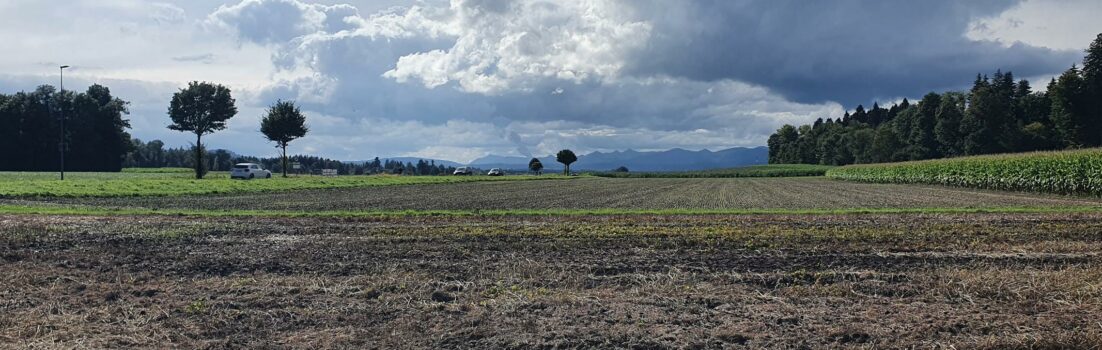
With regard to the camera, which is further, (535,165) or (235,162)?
(235,162)

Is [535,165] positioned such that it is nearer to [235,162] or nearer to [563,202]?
[235,162]

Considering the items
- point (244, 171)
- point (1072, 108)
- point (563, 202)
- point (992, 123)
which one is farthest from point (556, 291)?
point (992, 123)

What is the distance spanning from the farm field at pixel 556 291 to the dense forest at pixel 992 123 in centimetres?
9469

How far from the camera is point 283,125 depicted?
66.3 metres

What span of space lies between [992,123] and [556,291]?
4512 inches

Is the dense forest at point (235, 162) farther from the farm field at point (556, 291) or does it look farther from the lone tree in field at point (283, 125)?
the farm field at point (556, 291)

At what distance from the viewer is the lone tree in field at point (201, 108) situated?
6259 centimetres

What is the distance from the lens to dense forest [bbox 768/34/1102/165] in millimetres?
88375

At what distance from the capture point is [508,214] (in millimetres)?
22203

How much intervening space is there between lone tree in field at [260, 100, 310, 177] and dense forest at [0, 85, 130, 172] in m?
39.4

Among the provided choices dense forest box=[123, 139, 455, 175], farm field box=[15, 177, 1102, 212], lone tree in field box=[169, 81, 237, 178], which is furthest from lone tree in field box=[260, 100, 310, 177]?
dense forest box=[123, 139, 455, 175]

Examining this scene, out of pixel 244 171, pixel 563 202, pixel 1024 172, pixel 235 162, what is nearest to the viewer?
pixel 563 202

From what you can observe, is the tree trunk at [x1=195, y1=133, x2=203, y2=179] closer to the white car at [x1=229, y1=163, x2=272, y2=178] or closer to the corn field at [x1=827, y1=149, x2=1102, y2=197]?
the white car at [x1=229, y1=163, x2=272, y2=178]

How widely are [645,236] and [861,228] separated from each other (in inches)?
211
